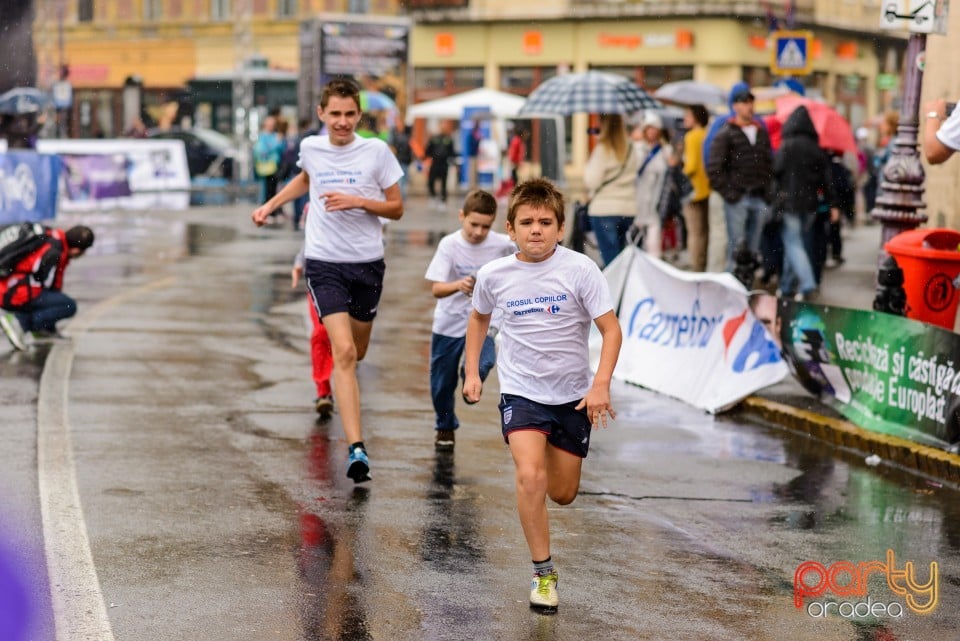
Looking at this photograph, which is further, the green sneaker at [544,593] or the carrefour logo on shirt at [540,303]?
the carrefour logo on shirt at [540,303]

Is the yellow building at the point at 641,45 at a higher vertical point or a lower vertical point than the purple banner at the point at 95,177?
higher

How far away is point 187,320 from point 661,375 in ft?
15.7

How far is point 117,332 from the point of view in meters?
13.8

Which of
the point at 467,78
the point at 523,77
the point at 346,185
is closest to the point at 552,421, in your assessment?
the point at 346,185

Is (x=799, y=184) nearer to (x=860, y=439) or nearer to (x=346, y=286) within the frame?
(x=860, y=439)

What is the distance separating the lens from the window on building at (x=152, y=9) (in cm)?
6512

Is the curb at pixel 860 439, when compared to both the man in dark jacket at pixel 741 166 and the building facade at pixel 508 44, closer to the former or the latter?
the man in dark jacket at pixel 741 166

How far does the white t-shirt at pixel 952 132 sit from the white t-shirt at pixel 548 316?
305 centimetres

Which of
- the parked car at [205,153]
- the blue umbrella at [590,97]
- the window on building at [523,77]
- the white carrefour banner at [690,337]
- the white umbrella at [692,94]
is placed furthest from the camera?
the window on building at [523,77]

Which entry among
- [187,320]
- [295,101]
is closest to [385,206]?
[187,320]

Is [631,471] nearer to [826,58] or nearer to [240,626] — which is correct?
[240,626]

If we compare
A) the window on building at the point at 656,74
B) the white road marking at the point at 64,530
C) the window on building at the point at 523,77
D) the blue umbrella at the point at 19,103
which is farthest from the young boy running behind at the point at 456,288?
the window on building at the point at 523,77

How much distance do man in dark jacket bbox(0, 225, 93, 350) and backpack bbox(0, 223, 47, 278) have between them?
0.11ft

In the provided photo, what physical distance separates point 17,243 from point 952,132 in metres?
7.49
